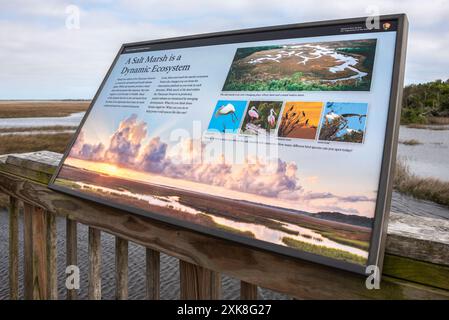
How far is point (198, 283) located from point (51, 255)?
1101 mm

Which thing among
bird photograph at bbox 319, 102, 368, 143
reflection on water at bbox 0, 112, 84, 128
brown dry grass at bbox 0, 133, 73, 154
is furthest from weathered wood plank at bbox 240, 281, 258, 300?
reflection on water at bbox 0, 112, 84, 128

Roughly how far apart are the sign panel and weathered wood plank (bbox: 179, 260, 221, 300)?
264 millimetres

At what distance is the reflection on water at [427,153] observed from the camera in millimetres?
22000

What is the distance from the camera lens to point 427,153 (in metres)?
32.4

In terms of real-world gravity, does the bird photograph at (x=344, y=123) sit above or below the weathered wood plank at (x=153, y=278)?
above

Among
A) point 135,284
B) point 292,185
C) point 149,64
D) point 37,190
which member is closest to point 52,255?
point 37,190

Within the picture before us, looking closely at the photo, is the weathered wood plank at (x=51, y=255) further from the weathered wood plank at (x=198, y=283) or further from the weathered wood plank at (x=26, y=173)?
the weathered wood plank at (x=198, y=283)

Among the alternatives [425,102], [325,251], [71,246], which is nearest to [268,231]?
[325,251]

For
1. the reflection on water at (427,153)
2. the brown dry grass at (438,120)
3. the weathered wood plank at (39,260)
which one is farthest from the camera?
the brown dry grass at (438,120)

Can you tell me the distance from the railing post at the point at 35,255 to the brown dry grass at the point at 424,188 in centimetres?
1523

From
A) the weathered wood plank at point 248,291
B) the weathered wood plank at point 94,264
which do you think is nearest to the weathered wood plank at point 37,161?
the weathered wood plank at point 94,264

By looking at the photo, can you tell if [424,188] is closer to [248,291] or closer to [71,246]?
[71,246]

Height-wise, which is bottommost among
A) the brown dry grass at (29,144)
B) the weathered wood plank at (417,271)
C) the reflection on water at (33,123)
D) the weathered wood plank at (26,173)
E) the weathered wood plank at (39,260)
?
the brown dry grass at (29,144)

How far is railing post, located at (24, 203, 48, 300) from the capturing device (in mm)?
2281
